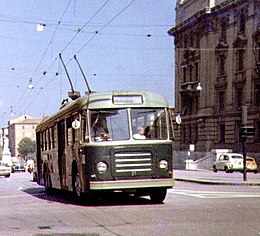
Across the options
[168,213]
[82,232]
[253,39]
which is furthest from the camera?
[253,39]

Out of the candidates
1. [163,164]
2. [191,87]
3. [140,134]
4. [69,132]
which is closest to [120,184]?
[163,164]

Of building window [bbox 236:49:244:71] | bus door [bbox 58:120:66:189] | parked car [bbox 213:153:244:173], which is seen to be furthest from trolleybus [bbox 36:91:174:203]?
building window [bbox 236:49:244:71]

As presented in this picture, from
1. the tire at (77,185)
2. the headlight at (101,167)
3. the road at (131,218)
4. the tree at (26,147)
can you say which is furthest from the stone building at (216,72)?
the tree at (26,147)

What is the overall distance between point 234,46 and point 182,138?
55.5ft

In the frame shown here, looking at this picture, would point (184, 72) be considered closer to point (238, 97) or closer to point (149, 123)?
point (238, 97)

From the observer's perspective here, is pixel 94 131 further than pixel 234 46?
No

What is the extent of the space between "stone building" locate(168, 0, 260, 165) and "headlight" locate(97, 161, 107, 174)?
41.9 m

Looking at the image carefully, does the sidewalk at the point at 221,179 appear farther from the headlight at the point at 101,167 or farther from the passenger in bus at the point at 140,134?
the headlight at the point at 101,167

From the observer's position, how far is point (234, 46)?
60969 millimetres

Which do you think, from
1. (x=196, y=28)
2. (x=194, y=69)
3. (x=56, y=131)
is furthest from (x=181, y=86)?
(x=56, y=131)

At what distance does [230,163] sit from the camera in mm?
51656

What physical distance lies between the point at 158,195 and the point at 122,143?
224 centimetres

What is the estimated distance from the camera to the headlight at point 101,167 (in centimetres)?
1523

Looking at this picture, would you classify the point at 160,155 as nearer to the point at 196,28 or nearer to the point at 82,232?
the point at 82,232
